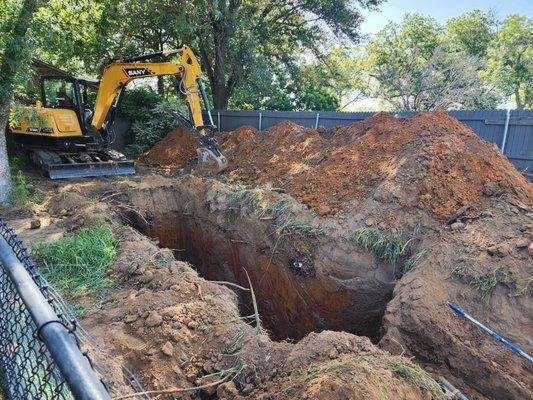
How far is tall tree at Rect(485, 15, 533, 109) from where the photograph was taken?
78.0 feet

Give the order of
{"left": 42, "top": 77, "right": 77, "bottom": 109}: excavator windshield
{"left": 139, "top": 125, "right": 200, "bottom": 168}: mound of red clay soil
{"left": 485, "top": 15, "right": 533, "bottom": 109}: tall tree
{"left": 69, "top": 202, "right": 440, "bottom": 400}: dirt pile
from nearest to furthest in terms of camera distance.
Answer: {"left": 69, "top": 202, "right": 440, "bottom": 400}: dirt pile, {"left": 42, "top": 77, "right": 77, "bottom": 109}: excavator windshield, {"left": 139, "top": 125, "right": 200, "bottom": 168}: mound of red clay soil, {"left": 485, "top": 15, "right": 533, "bottom": 109}: tall tree

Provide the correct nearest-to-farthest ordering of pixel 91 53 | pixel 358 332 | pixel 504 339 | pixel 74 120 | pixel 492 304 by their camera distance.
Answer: pixel 504 339, pixel 492 304, pixel 358 332, pixel 74 120, pixel 91 53

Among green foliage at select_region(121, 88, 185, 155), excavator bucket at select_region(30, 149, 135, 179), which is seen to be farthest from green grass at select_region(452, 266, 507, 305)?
green foliage at select_region(121, 88, 185, 155)

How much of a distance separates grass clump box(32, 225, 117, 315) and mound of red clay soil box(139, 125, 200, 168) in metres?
7.48

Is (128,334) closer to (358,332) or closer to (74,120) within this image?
(358,332)

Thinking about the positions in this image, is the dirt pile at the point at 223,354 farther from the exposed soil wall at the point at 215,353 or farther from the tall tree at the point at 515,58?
the tall tree at the point at 515,58

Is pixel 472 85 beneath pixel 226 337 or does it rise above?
above

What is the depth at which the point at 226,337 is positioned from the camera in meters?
3.74

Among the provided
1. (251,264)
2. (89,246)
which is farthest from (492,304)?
(89,246)

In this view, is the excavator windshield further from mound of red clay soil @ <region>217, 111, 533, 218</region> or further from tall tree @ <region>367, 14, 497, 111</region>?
tall tree @ <region>367, 14, 497, 111</region>

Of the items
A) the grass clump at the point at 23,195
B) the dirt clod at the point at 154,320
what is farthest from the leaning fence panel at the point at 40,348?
the grass clump at the point at 23,195

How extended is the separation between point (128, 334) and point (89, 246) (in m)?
1.96

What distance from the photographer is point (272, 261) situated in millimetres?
7098

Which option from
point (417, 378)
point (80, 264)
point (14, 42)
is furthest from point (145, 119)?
point (417, 378)
